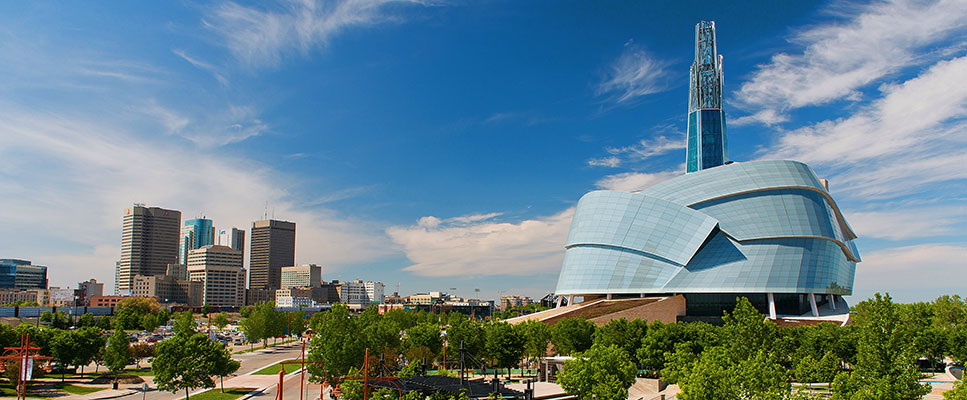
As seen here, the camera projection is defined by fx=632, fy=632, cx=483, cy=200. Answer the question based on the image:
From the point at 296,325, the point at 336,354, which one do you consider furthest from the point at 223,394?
the point at 296,325

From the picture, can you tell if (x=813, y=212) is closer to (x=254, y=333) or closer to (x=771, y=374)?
(x=771, y=374)

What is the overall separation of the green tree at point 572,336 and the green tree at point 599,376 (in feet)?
64.6

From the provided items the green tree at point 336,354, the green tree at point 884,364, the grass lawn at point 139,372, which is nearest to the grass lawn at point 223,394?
the green tree at point 336,354

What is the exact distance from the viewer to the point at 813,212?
8881 centimetres

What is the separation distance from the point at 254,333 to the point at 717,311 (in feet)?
227

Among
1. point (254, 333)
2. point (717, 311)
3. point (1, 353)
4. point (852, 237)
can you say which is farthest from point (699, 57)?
point (1, 353)

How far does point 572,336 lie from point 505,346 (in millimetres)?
7033

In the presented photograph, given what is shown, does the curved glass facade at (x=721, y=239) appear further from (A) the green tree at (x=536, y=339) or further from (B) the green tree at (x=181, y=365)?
(B) the green tree at (x=181, y=365)

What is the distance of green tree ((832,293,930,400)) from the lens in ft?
88.3

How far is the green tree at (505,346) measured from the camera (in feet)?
209

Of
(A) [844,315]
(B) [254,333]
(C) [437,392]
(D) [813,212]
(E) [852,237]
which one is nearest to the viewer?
(C) [437,392]

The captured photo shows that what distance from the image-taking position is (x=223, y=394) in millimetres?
52344

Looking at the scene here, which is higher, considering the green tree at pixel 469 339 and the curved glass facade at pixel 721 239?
the curved glass facade at pixel 721 239

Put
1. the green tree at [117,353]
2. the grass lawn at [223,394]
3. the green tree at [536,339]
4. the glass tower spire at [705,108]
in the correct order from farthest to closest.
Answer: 1. the glass tower spire at [705,108]
2. the green tree at [536,339]
3. the green tree at [117,353]
4. the grass lawn at [223,394]
